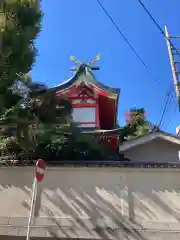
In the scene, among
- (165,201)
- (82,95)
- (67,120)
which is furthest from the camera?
(82,95)

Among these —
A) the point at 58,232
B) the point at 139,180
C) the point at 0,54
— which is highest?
the point at 0,54

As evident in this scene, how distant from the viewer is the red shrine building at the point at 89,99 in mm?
16438

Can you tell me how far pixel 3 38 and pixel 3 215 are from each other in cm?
456

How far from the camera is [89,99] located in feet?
55.9

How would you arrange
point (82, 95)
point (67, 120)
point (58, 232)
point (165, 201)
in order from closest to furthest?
point (58, 232)
point (165, 201)
point (67, 120)
point (82, 95)

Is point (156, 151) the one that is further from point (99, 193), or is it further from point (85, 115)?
point (99, 193)

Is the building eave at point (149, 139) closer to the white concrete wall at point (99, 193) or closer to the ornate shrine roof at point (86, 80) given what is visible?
the ornate shrine roof at point (86, 80)

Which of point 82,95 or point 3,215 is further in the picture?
point 82,95

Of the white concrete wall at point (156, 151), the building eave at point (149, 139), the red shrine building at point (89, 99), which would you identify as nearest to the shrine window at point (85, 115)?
the red shrine building at point (89, 99)

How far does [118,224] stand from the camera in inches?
307

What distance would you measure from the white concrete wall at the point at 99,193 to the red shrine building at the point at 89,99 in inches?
292

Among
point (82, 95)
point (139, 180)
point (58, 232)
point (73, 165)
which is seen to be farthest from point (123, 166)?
point (82, 95)

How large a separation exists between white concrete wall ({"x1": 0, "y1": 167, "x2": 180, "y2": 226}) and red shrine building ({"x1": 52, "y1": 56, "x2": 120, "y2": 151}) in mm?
7423

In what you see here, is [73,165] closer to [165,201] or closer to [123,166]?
[123,166]
